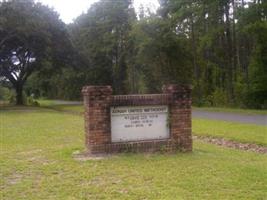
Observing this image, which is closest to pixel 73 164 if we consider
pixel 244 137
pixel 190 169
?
pixel 190 169

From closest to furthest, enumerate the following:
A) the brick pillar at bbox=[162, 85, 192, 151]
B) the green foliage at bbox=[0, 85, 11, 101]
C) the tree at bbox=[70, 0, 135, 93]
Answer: the brick pillar at bbox=[162, 85, 192, 151] → the tree at bbox=[70, 0, 135, 93] → the green foliage at bbox=[0, 85, 11, 101]

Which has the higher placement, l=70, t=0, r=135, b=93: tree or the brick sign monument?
l=70, t=0, r=135, b=93: tree

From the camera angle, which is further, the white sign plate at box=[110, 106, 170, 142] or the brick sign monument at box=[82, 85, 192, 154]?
the white sign plate at box=[110, 106, 170, 142]

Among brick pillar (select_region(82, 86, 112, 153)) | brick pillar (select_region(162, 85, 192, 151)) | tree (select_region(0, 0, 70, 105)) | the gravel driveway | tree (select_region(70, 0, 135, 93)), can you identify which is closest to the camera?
brick pillar (select_region(82, 86, 112, 153))

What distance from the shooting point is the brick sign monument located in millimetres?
8875

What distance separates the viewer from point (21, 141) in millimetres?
11898

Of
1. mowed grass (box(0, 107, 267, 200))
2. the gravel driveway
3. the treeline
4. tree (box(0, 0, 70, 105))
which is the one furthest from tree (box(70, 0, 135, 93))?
mowed grass (box(0, 107, 267, 200))

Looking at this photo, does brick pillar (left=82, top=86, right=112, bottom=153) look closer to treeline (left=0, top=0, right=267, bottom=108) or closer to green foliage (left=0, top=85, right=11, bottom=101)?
treeline (left=0, top=0, right=267, bottom=108)

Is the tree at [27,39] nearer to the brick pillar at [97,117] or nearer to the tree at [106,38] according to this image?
the tree at [106,38]

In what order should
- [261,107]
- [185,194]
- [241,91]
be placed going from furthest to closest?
[241,91] < [261,107] < [185,194]

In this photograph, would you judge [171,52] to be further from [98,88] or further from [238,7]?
[98,88]

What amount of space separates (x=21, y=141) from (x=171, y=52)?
28044 millimetres

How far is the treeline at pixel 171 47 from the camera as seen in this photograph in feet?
97.1

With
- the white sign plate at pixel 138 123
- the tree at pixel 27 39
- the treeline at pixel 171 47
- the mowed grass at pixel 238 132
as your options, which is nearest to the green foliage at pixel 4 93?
the treeline at pixel 171 47
